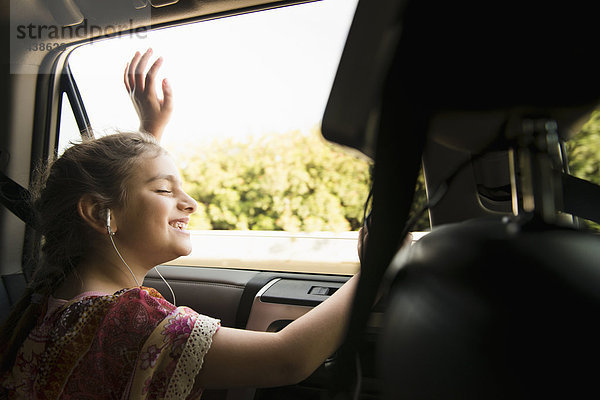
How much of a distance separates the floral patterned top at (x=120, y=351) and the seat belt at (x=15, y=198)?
844 millimetres

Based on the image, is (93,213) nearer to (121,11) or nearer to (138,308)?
(138,308)

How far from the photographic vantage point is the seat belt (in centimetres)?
172

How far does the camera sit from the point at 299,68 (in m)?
3.62

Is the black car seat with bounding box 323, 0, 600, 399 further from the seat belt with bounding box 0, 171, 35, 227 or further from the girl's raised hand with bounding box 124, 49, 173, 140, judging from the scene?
the seat belt with bounding box 0, 171, 35, 227

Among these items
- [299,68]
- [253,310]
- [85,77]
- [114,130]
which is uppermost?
[299,68]

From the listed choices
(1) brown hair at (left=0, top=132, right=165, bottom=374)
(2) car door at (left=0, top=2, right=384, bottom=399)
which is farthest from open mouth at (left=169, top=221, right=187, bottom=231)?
(2) car door at (left=0, top=2, right=384, bottom=399)

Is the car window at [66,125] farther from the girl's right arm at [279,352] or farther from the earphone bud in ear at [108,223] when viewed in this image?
the girl's right arm at [279,352]

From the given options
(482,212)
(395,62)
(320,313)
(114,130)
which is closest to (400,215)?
(395,62)

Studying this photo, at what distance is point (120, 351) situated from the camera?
3.24 ft

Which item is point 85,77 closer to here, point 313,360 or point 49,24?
point 49,24

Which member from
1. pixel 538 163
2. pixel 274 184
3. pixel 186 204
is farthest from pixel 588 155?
pixel 274 184

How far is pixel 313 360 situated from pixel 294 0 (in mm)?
1134

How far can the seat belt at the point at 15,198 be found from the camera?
67.7 inches

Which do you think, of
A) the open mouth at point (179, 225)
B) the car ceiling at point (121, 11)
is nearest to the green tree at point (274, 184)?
the car ceiling at point (121, 11)
